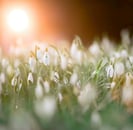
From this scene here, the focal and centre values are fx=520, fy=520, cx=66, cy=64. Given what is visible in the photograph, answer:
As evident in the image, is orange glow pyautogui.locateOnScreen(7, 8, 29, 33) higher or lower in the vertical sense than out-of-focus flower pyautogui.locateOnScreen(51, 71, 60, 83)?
higher

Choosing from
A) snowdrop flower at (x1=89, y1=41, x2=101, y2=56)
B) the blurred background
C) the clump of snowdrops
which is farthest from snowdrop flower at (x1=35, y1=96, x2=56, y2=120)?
the blurred background

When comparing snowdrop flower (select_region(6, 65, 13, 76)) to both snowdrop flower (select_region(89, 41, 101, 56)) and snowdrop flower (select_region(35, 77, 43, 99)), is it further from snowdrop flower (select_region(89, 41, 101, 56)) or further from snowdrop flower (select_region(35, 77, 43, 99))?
snowdrop flower (select_region(89, 41, 101, 56))

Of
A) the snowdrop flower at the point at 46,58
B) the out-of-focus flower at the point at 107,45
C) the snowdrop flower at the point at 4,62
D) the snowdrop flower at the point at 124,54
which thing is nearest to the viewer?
the snowdrop flower at the point at 46,58

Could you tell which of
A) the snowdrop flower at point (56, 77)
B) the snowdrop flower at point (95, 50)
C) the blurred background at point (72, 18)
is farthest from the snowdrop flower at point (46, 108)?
the blurred background at point (72, 18)

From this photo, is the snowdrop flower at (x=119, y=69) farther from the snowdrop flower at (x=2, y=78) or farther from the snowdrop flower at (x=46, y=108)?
the snowdrop flower at (x=2, y=78)

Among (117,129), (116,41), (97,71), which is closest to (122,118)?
(117,129)

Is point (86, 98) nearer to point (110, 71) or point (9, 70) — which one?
point (110, 71)
